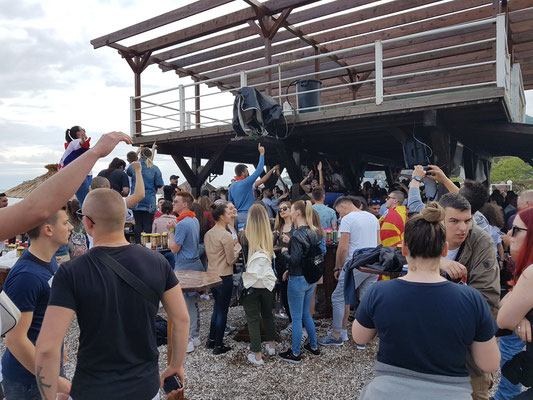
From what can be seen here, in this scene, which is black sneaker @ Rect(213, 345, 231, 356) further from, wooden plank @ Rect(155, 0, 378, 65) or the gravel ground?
wooden plank @ Rect(155, 0, 378, 65)

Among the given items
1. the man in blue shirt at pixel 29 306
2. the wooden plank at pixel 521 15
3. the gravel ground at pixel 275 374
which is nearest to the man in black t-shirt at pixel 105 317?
the man in blue shirt at pixel 29 306

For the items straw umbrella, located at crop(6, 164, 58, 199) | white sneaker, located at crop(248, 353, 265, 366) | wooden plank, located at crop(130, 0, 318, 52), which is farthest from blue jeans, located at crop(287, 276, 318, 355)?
wooden plank, located at crop(130, 0, 318, 52)

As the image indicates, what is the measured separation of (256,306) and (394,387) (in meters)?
2.78

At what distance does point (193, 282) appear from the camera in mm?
3775

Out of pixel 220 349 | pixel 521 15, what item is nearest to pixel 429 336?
pixel 220 349

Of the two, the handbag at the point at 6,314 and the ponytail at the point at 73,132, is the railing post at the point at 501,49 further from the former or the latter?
the handbag at the point at 6,314

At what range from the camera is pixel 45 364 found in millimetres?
1644

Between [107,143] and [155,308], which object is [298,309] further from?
[107,143]

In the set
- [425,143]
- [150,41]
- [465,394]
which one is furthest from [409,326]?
[150,41]

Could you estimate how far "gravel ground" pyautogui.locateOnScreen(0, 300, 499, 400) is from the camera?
3621 mm

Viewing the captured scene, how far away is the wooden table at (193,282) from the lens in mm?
3420

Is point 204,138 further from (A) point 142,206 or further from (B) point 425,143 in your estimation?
(B) point 425,143

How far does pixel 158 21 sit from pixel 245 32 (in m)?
2.30

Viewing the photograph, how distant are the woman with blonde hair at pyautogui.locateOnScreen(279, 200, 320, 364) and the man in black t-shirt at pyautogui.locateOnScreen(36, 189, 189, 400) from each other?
266 centimetres
